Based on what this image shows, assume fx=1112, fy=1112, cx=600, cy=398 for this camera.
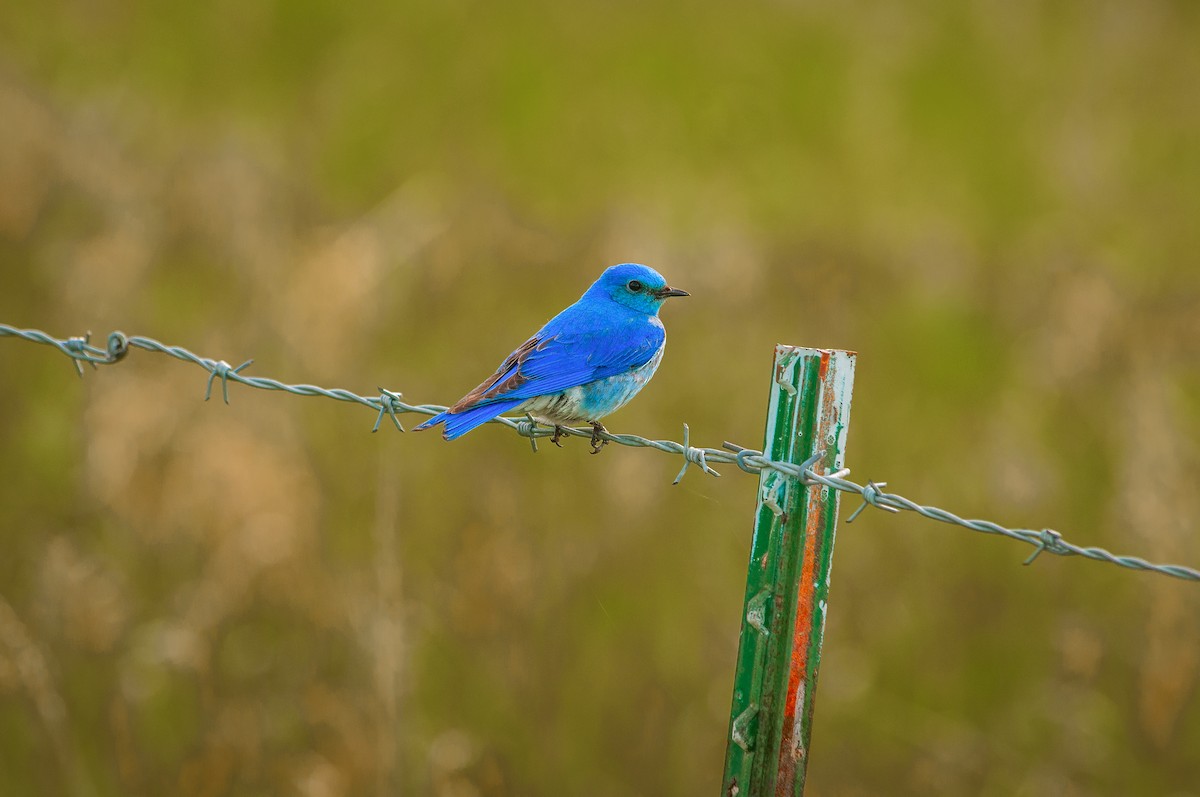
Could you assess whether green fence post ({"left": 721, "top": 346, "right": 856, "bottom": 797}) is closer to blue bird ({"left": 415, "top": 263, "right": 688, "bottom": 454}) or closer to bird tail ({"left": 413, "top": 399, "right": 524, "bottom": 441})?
bird tail ({"left": 413, "top": 399, "right": 524, "bottom": 441})

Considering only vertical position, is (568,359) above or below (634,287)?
below

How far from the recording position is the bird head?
13.8 feet

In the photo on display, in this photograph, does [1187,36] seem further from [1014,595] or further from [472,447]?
[472,447]

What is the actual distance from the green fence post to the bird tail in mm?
1074

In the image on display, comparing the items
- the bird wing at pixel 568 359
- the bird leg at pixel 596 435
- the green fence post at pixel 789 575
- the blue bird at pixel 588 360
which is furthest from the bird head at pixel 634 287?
the green fence post at pixel 789 575

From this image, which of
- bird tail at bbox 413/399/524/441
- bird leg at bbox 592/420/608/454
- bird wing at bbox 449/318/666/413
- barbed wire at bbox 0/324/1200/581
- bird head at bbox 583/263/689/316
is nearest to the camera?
barbed wire at bbox 0/324/1200/581

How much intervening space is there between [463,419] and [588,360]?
669 millimetres

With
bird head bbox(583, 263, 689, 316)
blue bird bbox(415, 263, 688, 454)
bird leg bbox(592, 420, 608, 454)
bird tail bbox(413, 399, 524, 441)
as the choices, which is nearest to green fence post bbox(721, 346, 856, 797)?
bird tail bbox(413, 399, 524, 441)

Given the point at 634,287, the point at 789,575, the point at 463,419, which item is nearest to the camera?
the point at 789,575

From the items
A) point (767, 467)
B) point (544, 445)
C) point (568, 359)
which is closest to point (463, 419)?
point (568, 359)

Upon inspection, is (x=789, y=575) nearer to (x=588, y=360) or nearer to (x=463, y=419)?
(x=463, y=419)

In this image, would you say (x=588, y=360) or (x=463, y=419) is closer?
(x=463, y=419)

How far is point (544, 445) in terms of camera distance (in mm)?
5297

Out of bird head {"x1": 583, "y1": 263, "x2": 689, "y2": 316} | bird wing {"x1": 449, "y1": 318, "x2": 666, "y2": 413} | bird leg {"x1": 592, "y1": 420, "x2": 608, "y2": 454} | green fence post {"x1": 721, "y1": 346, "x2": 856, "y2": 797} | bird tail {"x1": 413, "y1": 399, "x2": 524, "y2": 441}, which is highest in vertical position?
bird head {"x1": 583, "y1": 263, "x2": 689, "y2": 316}
